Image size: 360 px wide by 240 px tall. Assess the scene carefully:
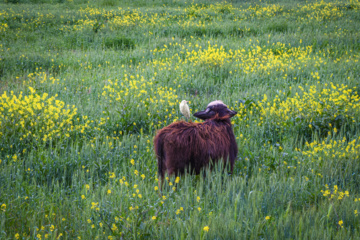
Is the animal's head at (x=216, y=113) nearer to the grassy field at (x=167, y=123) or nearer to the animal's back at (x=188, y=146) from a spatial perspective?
the animal's back at (x=188, y=146)

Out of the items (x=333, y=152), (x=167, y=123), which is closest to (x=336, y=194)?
(x=333, y=152)

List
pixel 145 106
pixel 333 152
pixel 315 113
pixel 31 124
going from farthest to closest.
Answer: pixel 145 106
pixel 315 113
pixel 31 124
pixel 333 152

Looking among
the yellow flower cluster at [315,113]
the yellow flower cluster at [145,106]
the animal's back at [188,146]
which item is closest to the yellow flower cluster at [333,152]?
the yellow flower cluster at [315,113]

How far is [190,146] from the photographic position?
324cm

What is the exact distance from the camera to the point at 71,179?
12.9 ft

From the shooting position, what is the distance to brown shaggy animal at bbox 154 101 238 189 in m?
3.22

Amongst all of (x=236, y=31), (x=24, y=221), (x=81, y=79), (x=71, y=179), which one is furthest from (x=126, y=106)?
(x=236, y=31)

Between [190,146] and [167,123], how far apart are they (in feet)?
6.82

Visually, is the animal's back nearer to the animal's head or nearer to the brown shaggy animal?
the brown shaggy animal

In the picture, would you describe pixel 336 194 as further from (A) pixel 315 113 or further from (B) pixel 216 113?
(A) pixel 315 113

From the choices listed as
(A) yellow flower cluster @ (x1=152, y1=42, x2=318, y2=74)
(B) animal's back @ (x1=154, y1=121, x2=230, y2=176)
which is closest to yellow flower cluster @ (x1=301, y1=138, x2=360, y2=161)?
(B) animal's back @ (x1=154, y1=121, x2=230, y2=176)

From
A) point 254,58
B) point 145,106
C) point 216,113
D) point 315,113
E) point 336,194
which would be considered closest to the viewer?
point 336,194

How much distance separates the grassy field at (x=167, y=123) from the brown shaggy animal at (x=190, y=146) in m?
0.17

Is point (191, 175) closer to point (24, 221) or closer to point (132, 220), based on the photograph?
point (132, 220)
